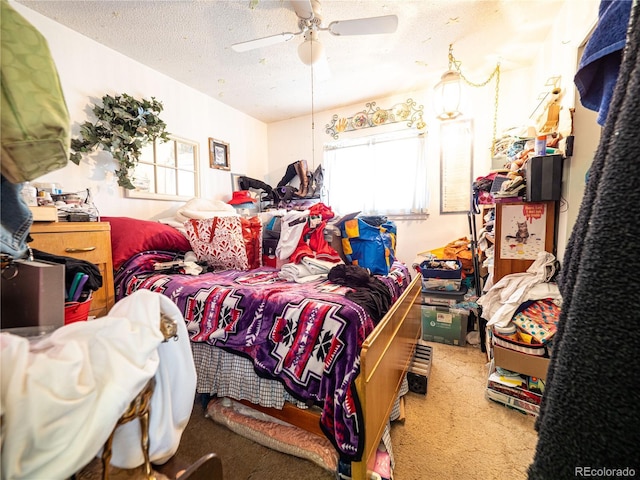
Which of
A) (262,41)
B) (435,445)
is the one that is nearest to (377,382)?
(435,445)

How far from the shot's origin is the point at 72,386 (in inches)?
14.2

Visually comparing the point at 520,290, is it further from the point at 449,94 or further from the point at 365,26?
the point at 365,26

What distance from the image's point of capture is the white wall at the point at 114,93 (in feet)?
6.67

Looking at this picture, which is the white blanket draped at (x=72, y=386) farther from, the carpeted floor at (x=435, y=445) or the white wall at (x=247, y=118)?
the white wall at (x=247, y=118)

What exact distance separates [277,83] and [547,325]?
10.9 ft

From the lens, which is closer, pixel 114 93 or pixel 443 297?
pixel 114 93

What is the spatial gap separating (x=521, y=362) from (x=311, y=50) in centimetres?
253

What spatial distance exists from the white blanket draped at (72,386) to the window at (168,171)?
8.47 ft

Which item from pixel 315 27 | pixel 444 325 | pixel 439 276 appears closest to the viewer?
pixel 315 27

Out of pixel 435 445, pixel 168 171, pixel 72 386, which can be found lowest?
pixel 435 445

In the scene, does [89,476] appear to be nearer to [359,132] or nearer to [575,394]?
[575,394]

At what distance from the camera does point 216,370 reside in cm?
142

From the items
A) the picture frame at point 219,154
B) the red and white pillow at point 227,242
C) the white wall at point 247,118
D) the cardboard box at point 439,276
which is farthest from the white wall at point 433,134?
the red and white pillow at point 227,242

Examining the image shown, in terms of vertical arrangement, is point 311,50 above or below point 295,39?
below
